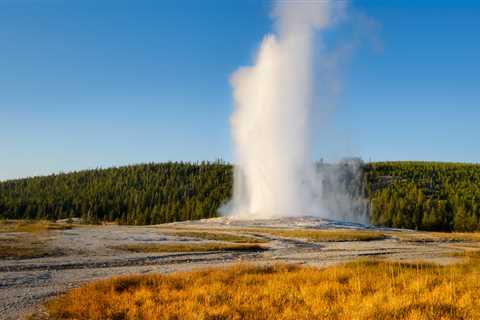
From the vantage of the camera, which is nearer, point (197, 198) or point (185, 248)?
point (185, 248)

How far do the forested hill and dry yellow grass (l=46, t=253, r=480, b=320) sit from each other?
87.3 meters

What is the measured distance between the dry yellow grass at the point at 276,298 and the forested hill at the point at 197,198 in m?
87.3

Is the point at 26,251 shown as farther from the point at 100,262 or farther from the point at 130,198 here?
the point at 130,198

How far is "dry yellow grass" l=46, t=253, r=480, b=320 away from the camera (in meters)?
11.8

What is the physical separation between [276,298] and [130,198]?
5487 inches

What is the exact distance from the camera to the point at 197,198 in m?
145

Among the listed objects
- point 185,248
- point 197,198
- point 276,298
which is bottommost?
point 185,248

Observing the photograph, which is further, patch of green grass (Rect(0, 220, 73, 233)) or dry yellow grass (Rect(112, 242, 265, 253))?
patch of green grass (Rect(0, 220, 73, 233))

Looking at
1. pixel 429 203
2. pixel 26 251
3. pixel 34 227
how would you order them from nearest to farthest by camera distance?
pixel 26 251
pixel 34 227
pixel 429 203

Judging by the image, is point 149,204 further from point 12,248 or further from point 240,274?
point 240,274

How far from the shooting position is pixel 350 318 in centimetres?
1117

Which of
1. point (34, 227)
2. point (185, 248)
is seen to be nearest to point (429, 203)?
point (34, 227)

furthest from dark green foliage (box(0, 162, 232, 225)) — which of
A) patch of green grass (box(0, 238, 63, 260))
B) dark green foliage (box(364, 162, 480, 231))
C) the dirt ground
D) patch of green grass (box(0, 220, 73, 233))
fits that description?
patch of green grass (box(0, 238, 63, 260))

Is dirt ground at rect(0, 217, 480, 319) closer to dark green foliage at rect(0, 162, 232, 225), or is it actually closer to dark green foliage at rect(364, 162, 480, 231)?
dark green foliage at rect(364, 162, 480, 231)
